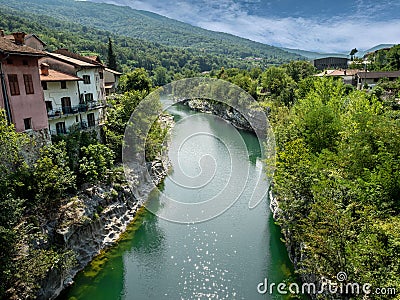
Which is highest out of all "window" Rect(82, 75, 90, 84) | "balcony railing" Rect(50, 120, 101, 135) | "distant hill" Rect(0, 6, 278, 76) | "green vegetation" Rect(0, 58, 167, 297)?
"distant hill" Rect(0, 6, 278, 76)

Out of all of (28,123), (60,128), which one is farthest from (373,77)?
(28,123)

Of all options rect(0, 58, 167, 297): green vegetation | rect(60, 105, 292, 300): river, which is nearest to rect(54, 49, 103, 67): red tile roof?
rect(0, 58, 167, 297): green vegetation

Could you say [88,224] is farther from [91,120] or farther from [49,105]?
[91,120]

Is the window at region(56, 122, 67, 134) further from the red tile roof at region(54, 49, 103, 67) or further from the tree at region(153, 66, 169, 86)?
the tree at region(153, 66, 169, 86)

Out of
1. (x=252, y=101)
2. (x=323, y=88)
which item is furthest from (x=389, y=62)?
(x=323, y=88)

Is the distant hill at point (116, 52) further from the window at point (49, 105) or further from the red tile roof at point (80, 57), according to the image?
the window at point (49, 105)

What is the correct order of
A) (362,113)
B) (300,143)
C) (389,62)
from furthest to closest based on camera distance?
(389,62) < (300,143) < (362,113)

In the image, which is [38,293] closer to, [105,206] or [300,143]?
[105,206]
